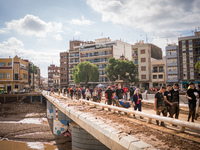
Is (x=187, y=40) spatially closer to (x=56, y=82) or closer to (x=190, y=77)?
(x=190, y=77)

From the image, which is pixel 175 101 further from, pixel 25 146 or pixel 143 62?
pixel 143 62

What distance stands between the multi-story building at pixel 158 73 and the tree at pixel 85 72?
18.4m

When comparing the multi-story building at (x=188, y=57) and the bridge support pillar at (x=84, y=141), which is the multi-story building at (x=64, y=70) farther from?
the bridge support pillar at (x=84, y=141)

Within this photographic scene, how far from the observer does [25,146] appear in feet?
55.4

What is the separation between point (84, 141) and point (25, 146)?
919 cm

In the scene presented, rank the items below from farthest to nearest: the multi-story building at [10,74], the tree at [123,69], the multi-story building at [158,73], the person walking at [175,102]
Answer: the multi-story building at [10,74]
the multi-story building at [158,73]
the tree at [123,69]
the person walking at [175,102]

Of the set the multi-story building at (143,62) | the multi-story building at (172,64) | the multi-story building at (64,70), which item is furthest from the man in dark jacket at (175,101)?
the multi-story building at (64,70)

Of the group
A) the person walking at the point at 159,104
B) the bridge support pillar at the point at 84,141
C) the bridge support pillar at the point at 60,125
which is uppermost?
the person walking at the point at 159,104

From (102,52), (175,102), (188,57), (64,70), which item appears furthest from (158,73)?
(175,102)

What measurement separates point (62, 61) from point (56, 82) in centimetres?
1946

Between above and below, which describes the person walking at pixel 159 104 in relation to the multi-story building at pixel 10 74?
below

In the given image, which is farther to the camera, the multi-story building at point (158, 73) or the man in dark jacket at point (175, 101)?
the multi-story building at point (158, 73)

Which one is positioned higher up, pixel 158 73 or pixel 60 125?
pixel 158 73

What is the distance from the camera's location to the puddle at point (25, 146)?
1645 cm
